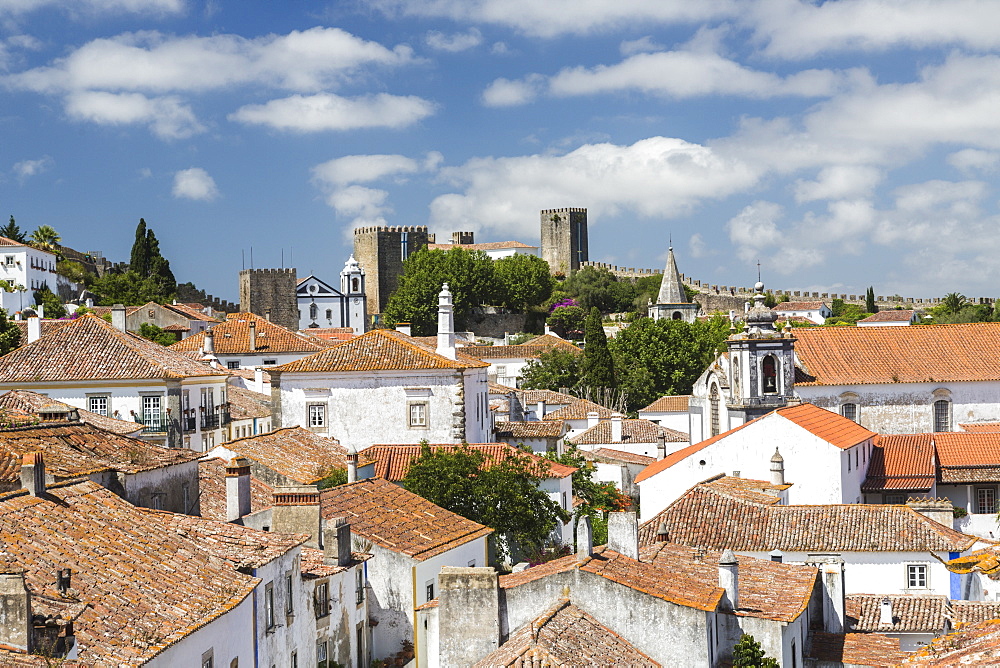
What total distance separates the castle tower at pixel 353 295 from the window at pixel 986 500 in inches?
3124

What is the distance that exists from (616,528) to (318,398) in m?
21.0

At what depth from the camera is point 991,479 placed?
44.9 m

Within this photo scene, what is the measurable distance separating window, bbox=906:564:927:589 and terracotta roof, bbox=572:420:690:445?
2789cm

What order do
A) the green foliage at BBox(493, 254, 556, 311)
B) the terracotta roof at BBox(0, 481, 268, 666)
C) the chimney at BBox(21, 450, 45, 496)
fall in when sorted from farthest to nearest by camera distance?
the green foliage at BBox(493, 254, 556, 311) → the chimney at BBox(21, 450, 45, 496) → the terracotta roof at BBox(0, 481, 268, 666)

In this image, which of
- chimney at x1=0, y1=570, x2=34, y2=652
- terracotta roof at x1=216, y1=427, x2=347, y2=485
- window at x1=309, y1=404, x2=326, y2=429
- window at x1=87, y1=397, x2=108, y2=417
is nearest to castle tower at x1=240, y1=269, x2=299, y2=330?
window at x1=309, y1=404, x2=326, y2=429

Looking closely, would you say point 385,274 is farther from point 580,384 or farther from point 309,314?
point 580,384

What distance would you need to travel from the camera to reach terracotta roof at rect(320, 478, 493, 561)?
78.6ft

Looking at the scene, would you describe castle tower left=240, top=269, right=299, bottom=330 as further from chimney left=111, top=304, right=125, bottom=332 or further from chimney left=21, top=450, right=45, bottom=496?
chimney left=21, top=450, right=45, bottom=496

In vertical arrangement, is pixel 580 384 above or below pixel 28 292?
below

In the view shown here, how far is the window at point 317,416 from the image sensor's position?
130ft

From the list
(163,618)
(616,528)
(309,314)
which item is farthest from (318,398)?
(309,314)

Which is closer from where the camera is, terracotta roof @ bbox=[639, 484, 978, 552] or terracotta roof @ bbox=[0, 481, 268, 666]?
terracotta roof @ bbox=[0, 481, 268, 666]

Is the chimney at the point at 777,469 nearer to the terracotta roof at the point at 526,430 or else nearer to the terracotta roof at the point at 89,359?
the terracotta roof at the point at 526,430

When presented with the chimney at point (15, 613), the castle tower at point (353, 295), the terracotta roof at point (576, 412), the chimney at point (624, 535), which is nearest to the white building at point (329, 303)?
the castle tower at point (353, 295)
